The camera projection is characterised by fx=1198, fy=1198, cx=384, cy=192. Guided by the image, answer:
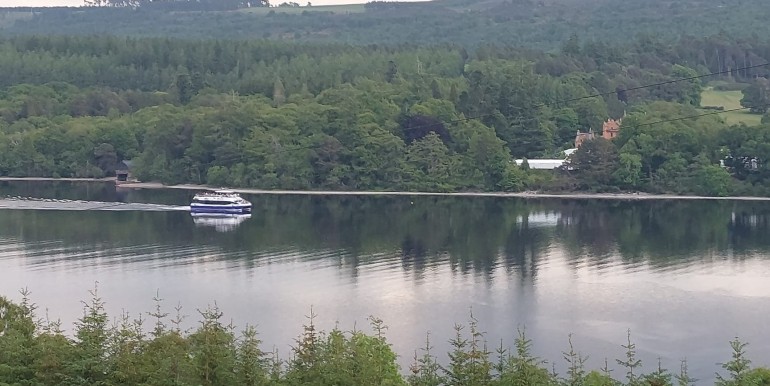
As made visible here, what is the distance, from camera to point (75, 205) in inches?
1443

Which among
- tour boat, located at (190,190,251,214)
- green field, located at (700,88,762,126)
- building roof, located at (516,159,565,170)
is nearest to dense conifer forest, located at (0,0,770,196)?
green field, located at (700,88,762,126)

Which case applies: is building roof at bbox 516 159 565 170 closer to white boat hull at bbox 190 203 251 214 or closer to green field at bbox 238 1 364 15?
white boat hull at bbox 190 203 251 214

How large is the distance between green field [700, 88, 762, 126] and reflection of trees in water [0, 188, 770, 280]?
376 inches

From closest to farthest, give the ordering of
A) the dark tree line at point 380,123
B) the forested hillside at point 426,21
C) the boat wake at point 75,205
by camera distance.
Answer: the boat wake at point 75,205
the dark tree line at point 380,123
the forested hillside at point 426,21

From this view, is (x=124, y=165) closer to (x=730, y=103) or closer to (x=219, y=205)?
(x=219, y=205)

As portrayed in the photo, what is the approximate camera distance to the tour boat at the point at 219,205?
117 ft

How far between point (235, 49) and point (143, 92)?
26.4 feet

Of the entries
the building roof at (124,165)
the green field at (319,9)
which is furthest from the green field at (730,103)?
the green field at (319,9)

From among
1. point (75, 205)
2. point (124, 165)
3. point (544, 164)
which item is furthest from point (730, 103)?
point (75, 205)

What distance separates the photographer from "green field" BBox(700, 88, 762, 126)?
46562mm

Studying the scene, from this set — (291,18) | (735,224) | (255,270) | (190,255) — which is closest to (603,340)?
(255,270)

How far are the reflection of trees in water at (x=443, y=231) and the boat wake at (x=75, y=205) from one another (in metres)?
1.08

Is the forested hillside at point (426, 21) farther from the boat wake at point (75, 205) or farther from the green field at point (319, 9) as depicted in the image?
the boat wake at point (75, 205)

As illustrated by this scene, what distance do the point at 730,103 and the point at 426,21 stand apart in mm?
45302
